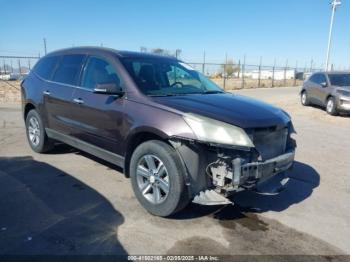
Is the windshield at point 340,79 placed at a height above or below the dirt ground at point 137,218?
above

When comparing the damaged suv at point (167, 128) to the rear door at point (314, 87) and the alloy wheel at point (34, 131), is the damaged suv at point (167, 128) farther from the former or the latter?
the rear door at point (314, 87)

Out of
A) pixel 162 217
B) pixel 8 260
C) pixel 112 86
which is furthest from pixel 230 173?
pixel 8 260

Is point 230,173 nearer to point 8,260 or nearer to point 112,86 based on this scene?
point 112,86

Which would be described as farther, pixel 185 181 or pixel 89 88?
pixel 89 88

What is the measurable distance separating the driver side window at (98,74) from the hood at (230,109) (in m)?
0.86

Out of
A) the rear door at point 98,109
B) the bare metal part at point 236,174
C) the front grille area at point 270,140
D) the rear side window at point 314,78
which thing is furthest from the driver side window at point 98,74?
the rear side window at point 314,78

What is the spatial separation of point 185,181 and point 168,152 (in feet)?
1.17

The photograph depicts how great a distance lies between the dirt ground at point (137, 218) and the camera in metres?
3.48

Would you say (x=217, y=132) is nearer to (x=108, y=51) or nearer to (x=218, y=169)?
(x=218, y=169)

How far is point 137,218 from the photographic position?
4055 millimetres

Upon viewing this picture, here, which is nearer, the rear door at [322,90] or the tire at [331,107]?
the tire at [331,107]

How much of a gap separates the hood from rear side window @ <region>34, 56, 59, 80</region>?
2.79 m

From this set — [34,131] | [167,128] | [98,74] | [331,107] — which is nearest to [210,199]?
[167,128]

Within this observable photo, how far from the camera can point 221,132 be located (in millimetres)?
3668
